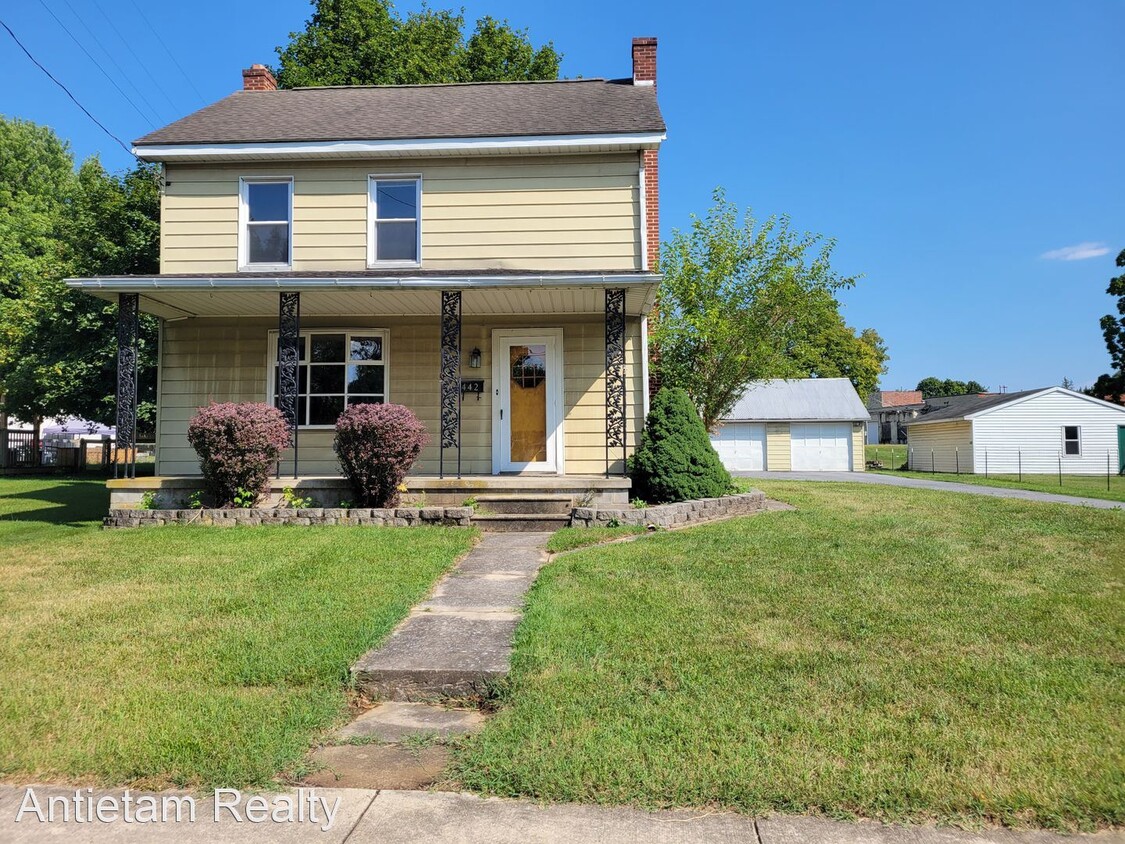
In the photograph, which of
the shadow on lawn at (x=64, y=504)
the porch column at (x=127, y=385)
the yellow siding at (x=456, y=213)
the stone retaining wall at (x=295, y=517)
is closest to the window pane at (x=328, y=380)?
the yellow siding at (x=456, y=213)

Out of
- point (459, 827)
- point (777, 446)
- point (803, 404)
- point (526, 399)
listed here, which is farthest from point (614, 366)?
point (803, 404)

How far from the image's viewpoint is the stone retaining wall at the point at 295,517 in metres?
8.20

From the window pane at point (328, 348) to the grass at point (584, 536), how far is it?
17.4 feet

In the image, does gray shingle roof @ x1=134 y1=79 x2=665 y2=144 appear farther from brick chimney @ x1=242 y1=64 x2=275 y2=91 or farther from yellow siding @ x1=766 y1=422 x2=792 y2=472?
yellow siding @ x1=766 y1=422 x2=792 y2=472

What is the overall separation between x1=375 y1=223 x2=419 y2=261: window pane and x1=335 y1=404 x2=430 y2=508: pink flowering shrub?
3.55m

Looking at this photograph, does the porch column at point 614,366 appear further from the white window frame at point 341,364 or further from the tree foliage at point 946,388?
the tree foliage at point 946,388

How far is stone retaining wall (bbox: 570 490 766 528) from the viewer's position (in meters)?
8.05

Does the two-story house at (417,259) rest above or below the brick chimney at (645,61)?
below

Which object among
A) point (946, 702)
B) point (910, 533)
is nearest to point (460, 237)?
point (910, 533)

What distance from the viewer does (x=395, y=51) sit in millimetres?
23203

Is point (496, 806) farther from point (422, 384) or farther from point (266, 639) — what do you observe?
point (422, 384)

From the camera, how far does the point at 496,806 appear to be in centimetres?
247

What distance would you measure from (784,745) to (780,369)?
11491 millimetres

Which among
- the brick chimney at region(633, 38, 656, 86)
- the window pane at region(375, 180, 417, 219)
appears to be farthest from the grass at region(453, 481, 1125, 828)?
the brick chimney at region(633, 38, 656, 86)
